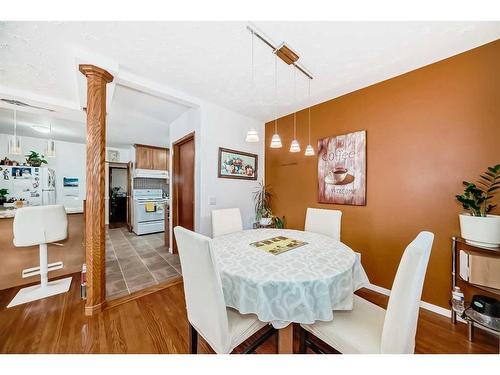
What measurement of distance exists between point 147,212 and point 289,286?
185 inches

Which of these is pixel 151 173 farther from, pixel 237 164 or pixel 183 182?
pixel 237 164

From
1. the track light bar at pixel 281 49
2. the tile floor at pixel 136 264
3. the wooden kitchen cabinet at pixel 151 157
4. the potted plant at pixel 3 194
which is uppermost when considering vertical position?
the track light bar at pixel 281 49

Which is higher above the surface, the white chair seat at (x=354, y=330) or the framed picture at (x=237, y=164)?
the framed picture at (x=237, y=164)

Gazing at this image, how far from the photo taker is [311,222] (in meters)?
2.24

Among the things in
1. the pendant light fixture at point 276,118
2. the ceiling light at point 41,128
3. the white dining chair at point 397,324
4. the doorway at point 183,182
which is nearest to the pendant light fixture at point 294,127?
the pendant light fixture at point 276,118

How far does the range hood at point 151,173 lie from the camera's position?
16.2 ft

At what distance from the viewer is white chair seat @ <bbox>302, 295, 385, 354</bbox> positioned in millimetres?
935

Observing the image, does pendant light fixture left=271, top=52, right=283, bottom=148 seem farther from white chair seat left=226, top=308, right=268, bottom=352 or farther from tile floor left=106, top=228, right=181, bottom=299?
tile floor left=106, top=228, right=181, bottom=299

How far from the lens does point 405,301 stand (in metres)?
0.83

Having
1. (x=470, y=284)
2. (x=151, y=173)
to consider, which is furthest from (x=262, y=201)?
(x=151, y=173)

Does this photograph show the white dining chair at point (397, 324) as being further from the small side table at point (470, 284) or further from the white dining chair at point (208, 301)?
the small side table at point (470, 284)

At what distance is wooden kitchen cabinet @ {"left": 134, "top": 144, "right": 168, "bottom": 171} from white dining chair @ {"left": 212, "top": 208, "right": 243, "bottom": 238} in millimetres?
3874
